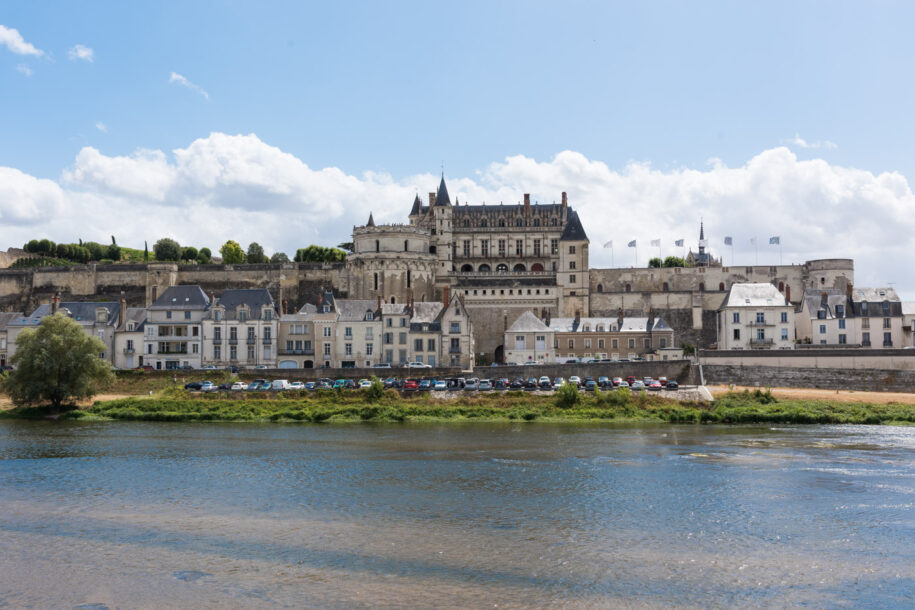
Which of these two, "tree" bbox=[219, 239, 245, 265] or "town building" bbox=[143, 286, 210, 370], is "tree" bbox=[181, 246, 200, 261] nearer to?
"tree" bbox=[219, 239, 245, 265]

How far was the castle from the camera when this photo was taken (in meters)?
57.5

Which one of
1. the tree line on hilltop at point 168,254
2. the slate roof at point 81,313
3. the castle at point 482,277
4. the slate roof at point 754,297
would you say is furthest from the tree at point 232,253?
the slate roof at point 754,297

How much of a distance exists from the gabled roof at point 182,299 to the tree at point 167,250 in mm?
33793

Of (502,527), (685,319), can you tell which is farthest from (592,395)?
(685,319)

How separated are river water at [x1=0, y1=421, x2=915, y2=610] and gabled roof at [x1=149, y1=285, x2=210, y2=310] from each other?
59.1 feet

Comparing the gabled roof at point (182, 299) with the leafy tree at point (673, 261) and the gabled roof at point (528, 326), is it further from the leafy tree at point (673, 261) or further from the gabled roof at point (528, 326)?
the leafy tree at point (673, 261)

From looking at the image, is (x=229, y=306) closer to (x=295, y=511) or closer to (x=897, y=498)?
(x=295, y=511)

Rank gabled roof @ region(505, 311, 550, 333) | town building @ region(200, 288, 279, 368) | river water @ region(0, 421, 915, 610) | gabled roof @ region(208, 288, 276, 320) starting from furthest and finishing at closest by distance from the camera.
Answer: gabled roof @ region(505, 311, 550, 333), gabled roof @ region(208, 288, 276, 320), town building @ region(200, 288, 279, 368), river water @ region(0, 421, 915, 610)

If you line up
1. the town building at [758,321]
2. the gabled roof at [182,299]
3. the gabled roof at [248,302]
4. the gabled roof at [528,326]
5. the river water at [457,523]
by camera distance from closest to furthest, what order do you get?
1. the river water at [457,523]
2. the gabled roof at [248,302]
3. the town building at [758,321]
4. the gabled roof at [182,299]
5. the gabled roof at [528,326]

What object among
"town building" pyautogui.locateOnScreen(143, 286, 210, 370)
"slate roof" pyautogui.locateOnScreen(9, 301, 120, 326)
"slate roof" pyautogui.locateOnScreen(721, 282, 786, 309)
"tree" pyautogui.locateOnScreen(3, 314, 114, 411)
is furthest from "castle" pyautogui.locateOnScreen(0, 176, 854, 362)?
"tree" pyautogui.locateOnScreen(3, 314, 114, 411)

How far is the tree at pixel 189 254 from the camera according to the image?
261ft

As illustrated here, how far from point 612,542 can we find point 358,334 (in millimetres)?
29555

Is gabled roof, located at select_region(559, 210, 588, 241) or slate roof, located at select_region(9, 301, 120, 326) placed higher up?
gabled roof, located at select_region(559, 210, 588, 241)

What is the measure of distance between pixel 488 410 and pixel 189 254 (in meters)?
53.4
